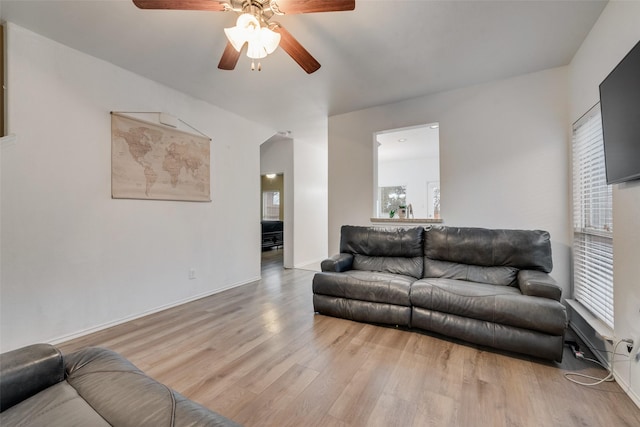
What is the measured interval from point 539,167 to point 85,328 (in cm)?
496

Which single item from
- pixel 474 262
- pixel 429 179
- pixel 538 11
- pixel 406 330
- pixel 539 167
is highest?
pixel 538 11

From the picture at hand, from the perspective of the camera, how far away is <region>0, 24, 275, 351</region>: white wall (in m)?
2.21

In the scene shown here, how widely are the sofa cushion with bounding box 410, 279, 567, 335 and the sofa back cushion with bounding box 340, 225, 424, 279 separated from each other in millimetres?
560

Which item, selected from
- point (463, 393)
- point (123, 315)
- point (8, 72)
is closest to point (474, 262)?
point (463, 393)

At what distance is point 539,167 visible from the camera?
9.77 feet

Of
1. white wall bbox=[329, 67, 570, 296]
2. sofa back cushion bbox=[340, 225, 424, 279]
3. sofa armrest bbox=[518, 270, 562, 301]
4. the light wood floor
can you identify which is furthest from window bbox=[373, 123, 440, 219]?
the light wood floor

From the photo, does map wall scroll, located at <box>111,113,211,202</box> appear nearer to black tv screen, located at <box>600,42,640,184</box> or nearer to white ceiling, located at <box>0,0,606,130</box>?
white ceiling, located at <box>0,0,606,130</box>

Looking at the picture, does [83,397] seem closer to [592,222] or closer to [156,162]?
[156,162]

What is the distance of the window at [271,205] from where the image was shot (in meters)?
8.92

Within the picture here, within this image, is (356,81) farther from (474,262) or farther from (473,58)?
(474,262)

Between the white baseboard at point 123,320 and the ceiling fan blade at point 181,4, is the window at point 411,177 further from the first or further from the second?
the ceiling fan blade at point 181,4

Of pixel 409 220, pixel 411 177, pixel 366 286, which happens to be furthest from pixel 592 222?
pixel 411 177

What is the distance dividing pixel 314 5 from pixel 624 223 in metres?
2.42

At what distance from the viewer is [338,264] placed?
3201 mm
